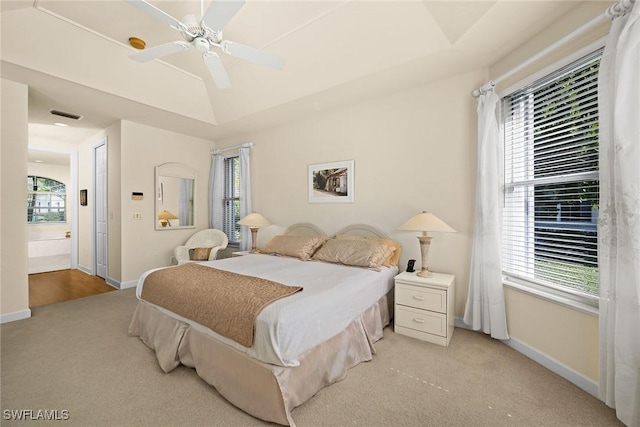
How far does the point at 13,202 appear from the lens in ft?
10.1

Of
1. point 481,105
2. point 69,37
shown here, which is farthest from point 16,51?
point 481,105

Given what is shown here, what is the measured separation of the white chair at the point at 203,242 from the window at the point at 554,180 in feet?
13.7

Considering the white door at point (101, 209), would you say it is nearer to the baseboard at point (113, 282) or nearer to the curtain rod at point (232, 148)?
the baseboard at point (113, 282)

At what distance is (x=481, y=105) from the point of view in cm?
263

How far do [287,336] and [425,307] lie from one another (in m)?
1.57

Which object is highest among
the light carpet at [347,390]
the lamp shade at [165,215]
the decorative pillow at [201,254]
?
the lamp shade at [165,215]

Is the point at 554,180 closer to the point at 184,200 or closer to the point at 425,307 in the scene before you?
the point at 425,307

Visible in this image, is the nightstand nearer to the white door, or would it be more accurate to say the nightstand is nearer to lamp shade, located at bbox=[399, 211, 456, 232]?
lamp shade, located at bbox=[399, 211, 456, 232]

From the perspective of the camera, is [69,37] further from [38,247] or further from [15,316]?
[38,247]

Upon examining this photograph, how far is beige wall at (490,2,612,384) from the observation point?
1.85 meters

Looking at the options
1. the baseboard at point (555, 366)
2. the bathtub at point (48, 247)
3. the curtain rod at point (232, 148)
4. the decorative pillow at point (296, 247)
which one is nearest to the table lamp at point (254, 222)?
the decorative pillow at point (296, 247)

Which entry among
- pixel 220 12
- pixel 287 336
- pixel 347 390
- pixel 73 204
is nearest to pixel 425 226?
pixel 347 390

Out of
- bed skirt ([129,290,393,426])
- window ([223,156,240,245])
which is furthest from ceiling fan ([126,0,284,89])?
window ([223,156,240,245])

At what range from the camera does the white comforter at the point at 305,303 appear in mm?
1557
